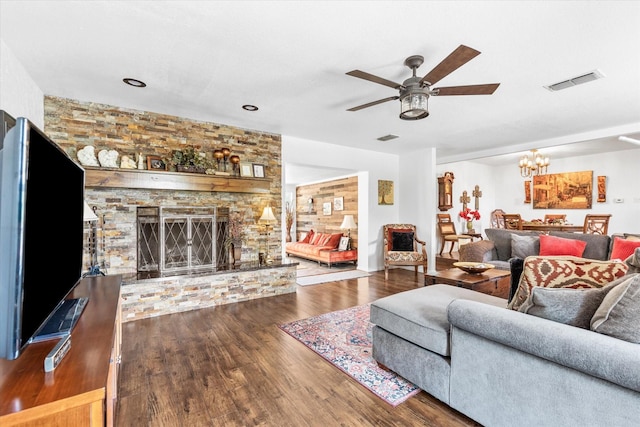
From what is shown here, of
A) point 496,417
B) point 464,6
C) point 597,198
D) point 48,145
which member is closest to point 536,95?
point 464,6

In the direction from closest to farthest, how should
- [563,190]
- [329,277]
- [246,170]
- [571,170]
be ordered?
[246,170] → [329,277] → [571,170] → [563,190]

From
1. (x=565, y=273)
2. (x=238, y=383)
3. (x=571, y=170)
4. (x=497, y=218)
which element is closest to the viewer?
(x=565, y=273)

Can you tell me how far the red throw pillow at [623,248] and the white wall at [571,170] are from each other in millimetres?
4325

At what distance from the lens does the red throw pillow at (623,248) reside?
3416 mm

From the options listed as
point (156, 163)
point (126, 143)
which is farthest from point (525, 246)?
point (126, 143)

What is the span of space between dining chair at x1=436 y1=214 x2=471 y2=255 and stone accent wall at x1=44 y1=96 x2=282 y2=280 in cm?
498

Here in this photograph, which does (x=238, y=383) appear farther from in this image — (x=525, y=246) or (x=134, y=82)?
(x=525, y=246)

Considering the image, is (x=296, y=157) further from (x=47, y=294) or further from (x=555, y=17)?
(x=47, y=294)

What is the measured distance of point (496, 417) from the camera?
160 cm

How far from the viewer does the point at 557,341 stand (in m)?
1.36

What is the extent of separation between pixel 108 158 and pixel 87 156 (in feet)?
0.62

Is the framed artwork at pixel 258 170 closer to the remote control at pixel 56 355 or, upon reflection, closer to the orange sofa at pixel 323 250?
the orange sofa at pixel 323 250

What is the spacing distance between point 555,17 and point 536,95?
1545mm

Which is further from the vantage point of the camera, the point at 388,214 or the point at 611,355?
the point at 388,214
